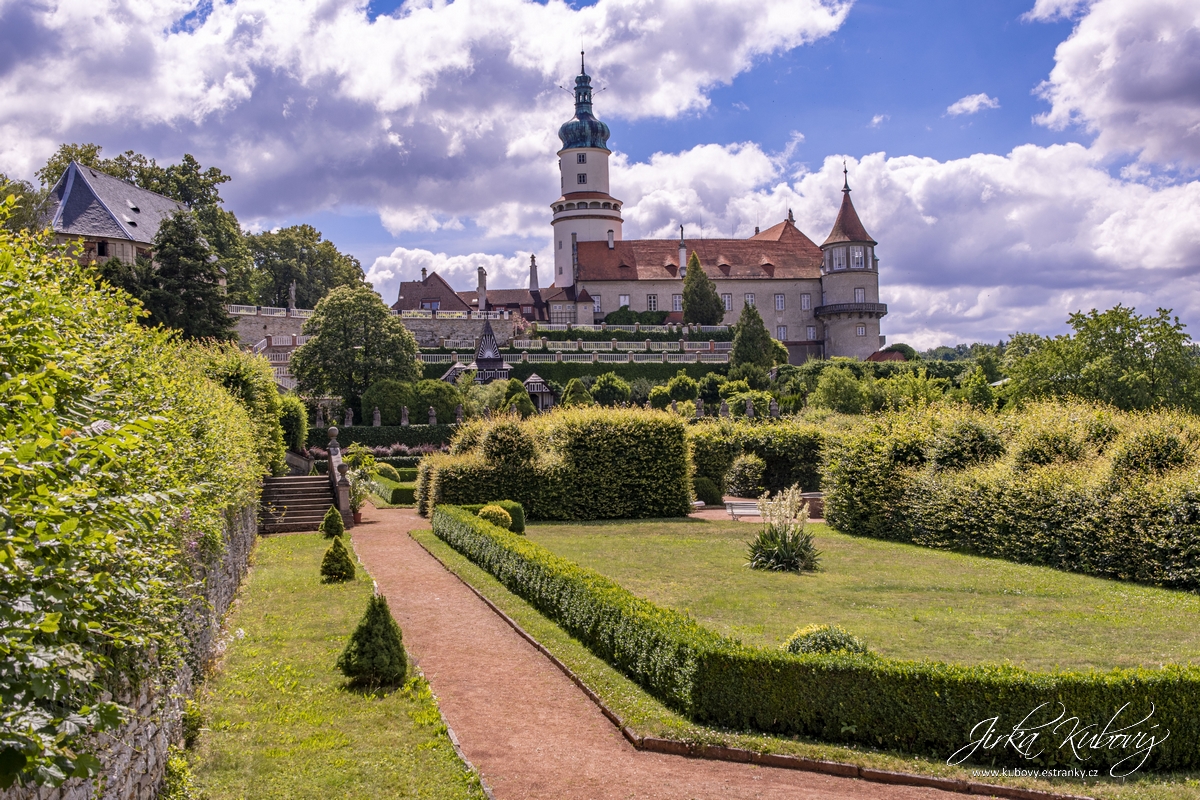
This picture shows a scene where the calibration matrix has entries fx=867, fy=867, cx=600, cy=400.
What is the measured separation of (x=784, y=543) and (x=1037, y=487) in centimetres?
555

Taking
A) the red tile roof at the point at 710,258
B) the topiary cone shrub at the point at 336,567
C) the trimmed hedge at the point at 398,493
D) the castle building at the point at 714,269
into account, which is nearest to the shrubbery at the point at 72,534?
the topiary cone shrub at the point at 336,567

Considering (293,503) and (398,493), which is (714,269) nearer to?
(398,493)

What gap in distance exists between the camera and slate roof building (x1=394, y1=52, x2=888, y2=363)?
79.6 meters

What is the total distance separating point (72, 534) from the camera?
393cm

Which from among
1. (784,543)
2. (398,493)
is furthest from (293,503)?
(784,543)

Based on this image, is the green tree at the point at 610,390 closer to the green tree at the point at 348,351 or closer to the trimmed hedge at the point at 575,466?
the green tree at the point at 348,351

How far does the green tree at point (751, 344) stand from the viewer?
63719 millimetres

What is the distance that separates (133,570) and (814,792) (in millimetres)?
5925

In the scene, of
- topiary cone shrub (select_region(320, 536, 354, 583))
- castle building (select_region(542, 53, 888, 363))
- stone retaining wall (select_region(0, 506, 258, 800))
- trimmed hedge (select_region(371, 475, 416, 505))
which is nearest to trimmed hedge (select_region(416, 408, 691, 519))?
trimmed hedge (select_region(371, 475, 416, 505))

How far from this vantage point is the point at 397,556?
64.2ft

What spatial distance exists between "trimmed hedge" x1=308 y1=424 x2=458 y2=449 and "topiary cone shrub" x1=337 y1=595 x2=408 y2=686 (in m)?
33.0

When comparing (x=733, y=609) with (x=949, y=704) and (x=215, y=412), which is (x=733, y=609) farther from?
(x=215, y=412)

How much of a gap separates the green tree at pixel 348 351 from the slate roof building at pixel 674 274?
25.6 meters

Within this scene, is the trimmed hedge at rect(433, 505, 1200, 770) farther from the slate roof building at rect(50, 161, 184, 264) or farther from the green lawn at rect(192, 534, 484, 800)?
the slate roof building at rect(50, 161, 184, 264)
